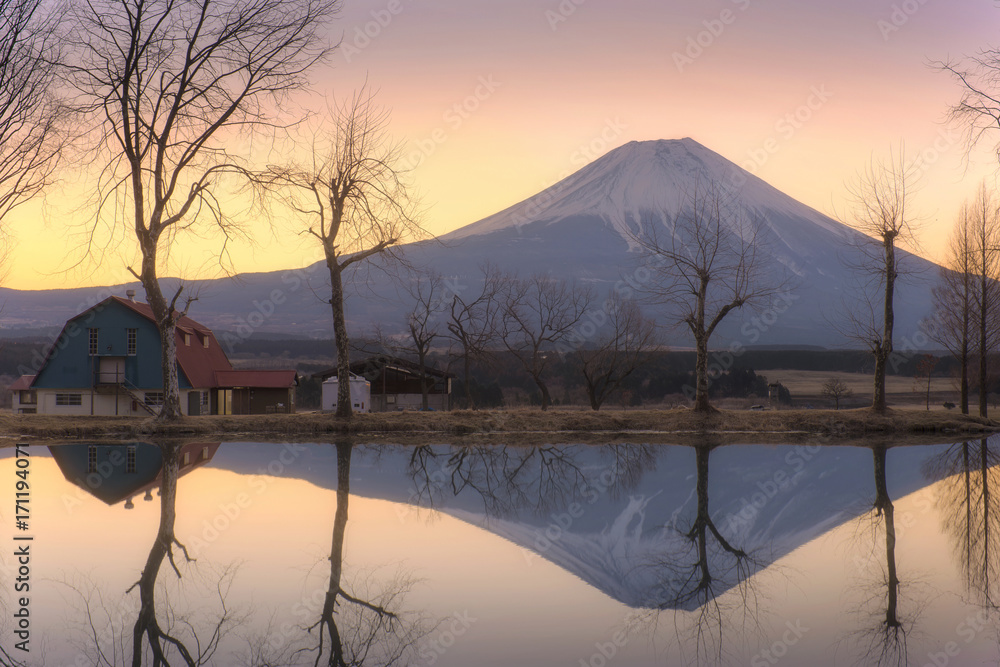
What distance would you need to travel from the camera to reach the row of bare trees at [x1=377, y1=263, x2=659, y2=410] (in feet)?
137

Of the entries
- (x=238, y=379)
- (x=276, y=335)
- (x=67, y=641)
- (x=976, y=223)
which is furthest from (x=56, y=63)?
(x=276, y=335)

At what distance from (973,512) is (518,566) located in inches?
293

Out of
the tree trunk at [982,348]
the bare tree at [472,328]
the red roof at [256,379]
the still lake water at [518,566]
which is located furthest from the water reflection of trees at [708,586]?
the red roof at [256,379]

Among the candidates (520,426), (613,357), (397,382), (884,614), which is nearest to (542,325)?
(613,357)

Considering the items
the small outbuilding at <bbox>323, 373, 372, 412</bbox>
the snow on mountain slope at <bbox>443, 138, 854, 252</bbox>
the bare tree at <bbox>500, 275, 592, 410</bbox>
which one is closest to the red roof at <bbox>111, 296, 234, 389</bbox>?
the small outbuilding at <bbox>323, 373, 372, 412</bbox>

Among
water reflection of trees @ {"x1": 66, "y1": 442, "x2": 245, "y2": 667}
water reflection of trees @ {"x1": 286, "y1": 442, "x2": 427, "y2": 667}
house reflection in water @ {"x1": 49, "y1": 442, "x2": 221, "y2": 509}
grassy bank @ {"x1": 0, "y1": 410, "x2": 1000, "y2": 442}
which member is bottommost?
water reflection of trees @ {"x1": 286, "y1": 442, "x2": 427, "y2": 667}

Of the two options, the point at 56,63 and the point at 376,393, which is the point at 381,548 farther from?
the point at 376,393

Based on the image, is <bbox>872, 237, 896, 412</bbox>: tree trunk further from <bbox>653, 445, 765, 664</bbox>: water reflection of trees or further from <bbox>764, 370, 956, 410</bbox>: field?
<bbox>764, 370, 956, 410</bbox>: field

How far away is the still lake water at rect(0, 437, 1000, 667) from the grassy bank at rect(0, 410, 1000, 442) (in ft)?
22.1

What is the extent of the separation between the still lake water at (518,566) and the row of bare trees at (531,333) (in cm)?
1857

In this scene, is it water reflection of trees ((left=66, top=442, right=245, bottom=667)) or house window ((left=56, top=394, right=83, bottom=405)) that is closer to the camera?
water reflection of trees ((left=66, top=442, right=245, bottom=667))

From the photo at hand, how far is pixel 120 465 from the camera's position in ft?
52.6

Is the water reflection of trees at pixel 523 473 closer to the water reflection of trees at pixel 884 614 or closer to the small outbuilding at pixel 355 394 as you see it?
the water reflection of trees at pixel 884 614

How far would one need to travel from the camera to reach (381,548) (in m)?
9.16
